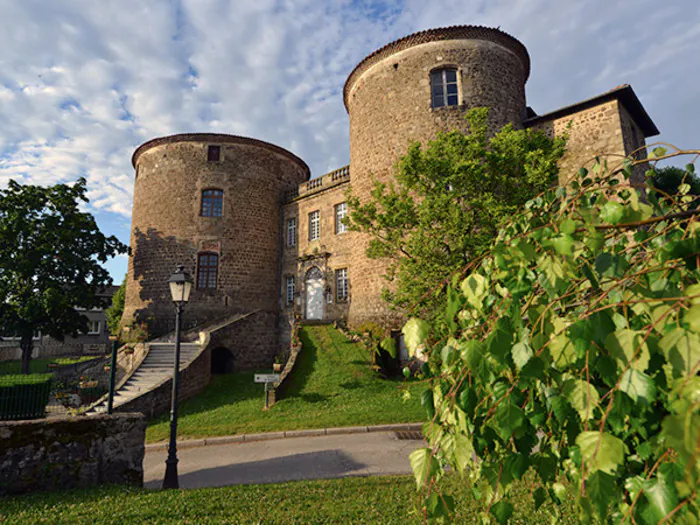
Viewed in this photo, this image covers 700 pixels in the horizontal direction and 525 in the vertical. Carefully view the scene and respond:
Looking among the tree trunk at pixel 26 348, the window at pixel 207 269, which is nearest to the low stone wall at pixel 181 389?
the window at pixel 207 269

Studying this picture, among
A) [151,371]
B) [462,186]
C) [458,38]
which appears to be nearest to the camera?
[462,186]

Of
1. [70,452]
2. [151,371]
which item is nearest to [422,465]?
[70,452]

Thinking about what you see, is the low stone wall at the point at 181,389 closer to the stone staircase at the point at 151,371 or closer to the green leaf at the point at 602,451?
the stone staircase at the point at 151,371

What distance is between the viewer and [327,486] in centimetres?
651

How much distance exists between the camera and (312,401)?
12977 millimetres

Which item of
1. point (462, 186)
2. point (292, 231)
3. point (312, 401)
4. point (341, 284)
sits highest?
point (292, 231)

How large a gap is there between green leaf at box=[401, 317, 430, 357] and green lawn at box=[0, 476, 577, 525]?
12.6 ft

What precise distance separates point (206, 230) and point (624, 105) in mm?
20357

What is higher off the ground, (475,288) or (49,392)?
(475,288)

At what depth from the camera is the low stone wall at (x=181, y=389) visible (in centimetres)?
1295

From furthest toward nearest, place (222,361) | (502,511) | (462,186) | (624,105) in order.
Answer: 1. (222,361)
2. (624,105)
3. (462,186)
4. (502,511)

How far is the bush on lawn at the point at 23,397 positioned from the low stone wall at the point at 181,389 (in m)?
1.98

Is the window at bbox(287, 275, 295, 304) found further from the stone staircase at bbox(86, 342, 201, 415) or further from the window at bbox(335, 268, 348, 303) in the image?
the stone staircase at bbox(86, 342, 201, 415)

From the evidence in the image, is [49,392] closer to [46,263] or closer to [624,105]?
[46,263]
